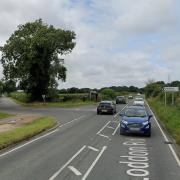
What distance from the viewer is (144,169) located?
46.0ft

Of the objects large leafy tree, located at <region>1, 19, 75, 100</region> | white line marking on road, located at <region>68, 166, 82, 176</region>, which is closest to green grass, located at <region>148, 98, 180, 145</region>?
white line marking on road, located at <region>68, 166, 82, 176</region>

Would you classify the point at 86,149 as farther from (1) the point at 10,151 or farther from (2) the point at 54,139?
(2) the point at 54,139

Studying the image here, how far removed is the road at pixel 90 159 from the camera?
12938 mm

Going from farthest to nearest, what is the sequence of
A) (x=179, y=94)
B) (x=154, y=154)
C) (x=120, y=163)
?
(x=179, y=94), (x=154, y=154), (x=120, y=163)

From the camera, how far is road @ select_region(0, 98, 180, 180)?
12.9 m

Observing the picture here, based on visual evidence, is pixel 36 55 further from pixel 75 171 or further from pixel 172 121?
pixel 75 171

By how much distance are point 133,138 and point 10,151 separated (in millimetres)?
8183

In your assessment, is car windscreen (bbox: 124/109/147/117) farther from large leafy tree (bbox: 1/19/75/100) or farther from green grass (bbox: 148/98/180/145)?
large leafy tree (bbox: 1/19/75/100)

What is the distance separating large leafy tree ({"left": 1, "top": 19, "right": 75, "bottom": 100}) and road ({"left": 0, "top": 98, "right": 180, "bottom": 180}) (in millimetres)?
52398

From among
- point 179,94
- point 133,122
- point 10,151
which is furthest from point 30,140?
point 179,94

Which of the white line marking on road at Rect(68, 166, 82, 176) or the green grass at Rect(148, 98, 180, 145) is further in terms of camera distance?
the green grass at Rect(148, 98, 180, 145)

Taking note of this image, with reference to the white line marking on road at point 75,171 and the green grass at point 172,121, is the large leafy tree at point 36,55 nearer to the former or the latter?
the green grass at point 172,121

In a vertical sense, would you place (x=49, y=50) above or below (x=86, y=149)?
above

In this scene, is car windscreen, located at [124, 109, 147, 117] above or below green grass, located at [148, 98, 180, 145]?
above
